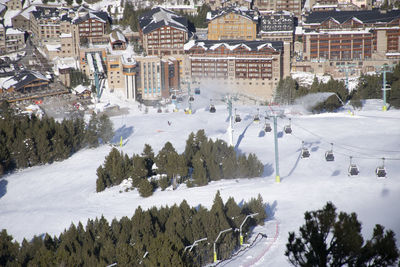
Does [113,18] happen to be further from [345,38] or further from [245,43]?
[345,38]

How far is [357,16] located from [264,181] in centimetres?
5868

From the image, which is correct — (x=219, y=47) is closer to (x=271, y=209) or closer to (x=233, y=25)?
(x=233, y=25)

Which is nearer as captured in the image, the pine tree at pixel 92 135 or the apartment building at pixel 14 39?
Answer: the pine tree at pixel 92 135

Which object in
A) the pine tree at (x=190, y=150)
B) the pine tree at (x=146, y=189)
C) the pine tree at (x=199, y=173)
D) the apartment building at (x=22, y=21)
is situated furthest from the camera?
the apartment building at (x=22, y=21)

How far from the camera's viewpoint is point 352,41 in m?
101

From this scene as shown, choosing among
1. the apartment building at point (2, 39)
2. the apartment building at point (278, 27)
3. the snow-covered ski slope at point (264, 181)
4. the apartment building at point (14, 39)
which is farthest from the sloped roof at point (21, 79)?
the apartment building at point (278, 27)

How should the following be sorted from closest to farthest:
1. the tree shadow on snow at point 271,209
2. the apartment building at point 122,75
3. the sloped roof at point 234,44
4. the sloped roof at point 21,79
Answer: the tree shadow on snow at point 271,209 < the sloped roof at point 21,79 < the apartment building at point 122,75 < the sloped roof at point 234,44

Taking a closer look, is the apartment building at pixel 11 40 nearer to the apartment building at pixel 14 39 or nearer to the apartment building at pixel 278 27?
the apartment building at pixel 14 39

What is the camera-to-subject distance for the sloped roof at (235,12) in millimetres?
104625

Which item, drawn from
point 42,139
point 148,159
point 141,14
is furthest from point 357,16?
point 148,159

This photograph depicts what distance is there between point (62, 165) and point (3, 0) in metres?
68.0

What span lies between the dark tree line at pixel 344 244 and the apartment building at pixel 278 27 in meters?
76.9

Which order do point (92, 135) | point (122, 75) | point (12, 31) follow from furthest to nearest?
point (12, 31)
point (122, 75)
point (92, 135)

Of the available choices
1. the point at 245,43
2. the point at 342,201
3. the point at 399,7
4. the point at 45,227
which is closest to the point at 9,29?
the point at 245,43
